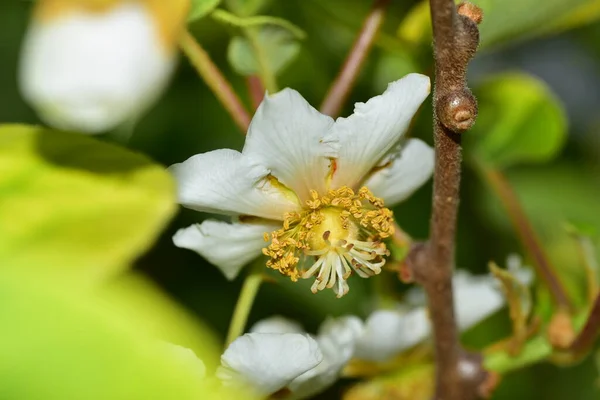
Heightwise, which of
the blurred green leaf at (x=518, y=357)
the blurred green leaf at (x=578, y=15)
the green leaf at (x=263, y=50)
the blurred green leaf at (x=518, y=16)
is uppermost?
the blurred green leaf at (x=578, y=15)

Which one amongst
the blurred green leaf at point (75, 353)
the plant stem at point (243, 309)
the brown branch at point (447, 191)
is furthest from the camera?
the plant stem at point (243, 309)

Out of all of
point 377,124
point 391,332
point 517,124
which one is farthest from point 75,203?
point 517,124

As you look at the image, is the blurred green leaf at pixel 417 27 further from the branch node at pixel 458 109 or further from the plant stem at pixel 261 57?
the branch node at pixel 458 109

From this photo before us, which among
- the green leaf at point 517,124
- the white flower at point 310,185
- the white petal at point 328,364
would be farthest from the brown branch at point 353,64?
the green leaf at point 517,124

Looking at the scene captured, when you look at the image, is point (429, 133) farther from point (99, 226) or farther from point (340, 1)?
point (99, 226)

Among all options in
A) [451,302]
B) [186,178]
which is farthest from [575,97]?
[186,178]

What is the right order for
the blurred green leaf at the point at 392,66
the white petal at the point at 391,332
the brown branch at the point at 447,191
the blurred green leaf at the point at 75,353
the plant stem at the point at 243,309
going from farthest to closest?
the blurred green leaf at the point at 392,66
the white petal at the point at 391,332
the plant stem at the point at 243,309
the brown branch at the point at 447,191
the blurred green leaf at the point at 75,353
